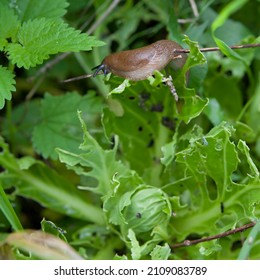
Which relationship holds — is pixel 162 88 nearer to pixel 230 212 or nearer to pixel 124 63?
pixel 124 63

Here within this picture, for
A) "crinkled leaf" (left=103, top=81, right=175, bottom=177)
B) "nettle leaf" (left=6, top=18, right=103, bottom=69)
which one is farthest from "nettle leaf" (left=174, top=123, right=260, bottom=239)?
"nettle leaf" (left=6, top=18, right=103, bottom=69)

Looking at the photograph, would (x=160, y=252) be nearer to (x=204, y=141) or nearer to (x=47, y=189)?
(x=204, y=141)

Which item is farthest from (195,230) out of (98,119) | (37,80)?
(37,80)

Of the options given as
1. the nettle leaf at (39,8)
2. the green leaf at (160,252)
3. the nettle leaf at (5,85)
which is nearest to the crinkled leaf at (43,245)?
the green leaf at (160,252)

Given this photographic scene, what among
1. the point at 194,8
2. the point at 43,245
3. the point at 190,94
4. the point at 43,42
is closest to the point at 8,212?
the point at 43,245

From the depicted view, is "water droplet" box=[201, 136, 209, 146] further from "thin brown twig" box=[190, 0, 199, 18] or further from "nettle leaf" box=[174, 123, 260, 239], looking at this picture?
"thin brown twig" box=[190, 0, 199, 18]

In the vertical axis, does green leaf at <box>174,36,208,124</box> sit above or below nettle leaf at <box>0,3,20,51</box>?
below
